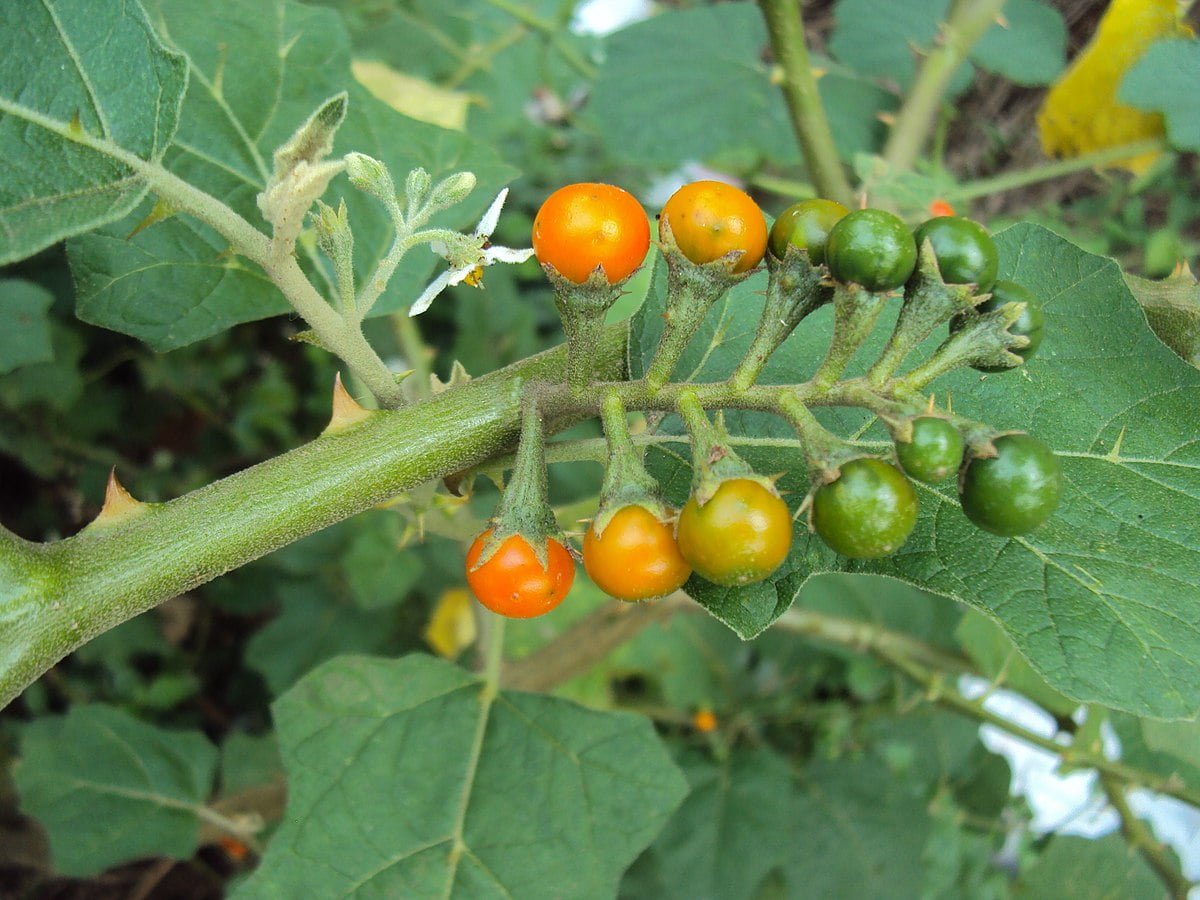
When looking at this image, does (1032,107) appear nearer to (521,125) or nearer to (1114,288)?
(521,125)

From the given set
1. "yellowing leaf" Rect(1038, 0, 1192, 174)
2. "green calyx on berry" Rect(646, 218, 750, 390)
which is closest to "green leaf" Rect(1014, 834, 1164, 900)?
"yellowing leaf" Rect(1038, 0, 1192, 174)

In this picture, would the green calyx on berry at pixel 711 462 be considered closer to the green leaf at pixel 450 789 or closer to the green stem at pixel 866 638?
the green leaf at pixel 450 789

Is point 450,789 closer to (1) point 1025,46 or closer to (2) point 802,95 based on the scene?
(2) point 802,95

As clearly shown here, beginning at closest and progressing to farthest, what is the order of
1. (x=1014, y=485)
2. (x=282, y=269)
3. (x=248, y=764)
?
1. (x=1014, y=485)
2. (x=282, y=269)
3. (x=248, y=764)

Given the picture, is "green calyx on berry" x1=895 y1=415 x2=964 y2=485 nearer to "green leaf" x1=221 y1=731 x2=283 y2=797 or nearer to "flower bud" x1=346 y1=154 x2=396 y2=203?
"flower bud" x1=346 y1=154 x2=396 y2=203

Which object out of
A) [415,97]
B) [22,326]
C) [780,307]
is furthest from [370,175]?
[415,97]

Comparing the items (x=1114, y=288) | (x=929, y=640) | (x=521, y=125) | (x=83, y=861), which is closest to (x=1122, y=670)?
(x=1114, y=288)
